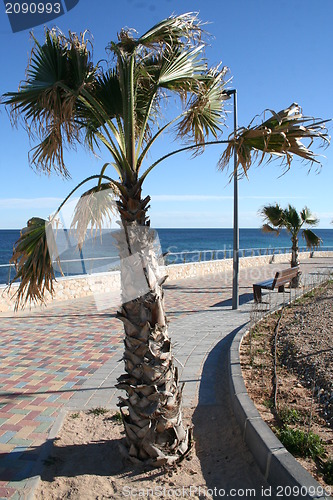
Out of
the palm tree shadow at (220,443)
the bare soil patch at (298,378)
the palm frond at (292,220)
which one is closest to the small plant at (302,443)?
the bare soil patch at (298,378)

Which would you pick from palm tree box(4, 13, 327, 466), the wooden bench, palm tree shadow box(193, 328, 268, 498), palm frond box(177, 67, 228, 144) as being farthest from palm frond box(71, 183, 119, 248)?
the wooden bench

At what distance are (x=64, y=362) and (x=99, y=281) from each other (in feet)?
23.8

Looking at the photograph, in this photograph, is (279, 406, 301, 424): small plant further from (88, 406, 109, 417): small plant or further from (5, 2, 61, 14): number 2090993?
(5, 2, 61, 14): number 2090993

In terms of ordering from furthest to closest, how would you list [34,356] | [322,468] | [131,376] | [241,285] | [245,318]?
[241,285]
[245,318]
[34,356]
[131,376]
[322,468]

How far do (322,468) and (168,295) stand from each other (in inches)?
406

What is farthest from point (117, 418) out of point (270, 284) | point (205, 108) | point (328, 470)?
point (270, 284)

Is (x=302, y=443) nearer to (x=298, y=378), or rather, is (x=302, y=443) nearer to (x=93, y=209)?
(x=298, y=378)

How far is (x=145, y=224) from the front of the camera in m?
3.23

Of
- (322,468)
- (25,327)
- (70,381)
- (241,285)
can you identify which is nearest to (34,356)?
(70,381)

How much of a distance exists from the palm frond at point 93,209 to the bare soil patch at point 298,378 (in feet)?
8.32

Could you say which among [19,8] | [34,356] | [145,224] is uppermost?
[19,8]

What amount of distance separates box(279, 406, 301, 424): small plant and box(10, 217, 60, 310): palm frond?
253 centimetres

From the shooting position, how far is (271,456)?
3.01 meters

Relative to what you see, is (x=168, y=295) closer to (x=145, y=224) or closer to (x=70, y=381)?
(x=70, y=381)
